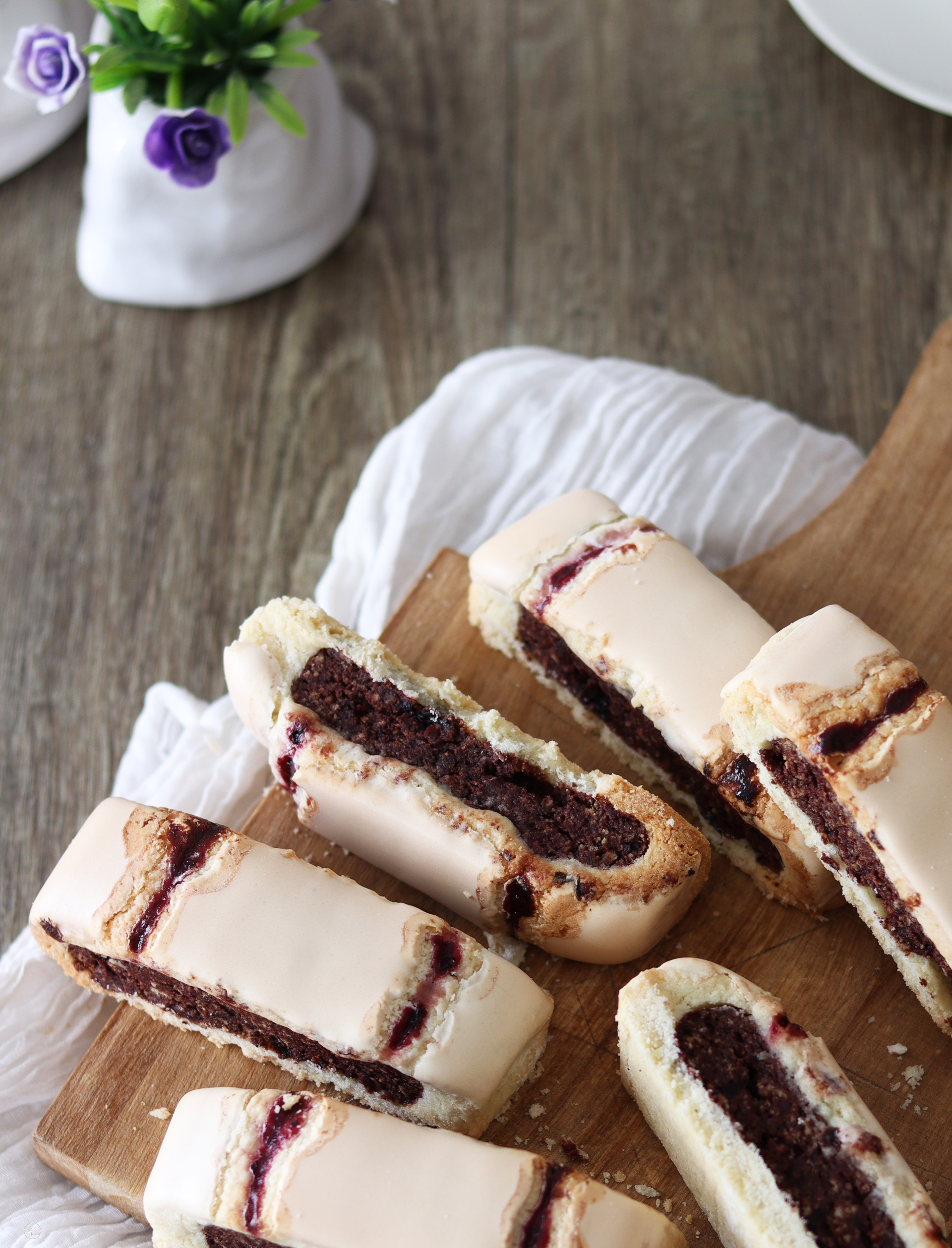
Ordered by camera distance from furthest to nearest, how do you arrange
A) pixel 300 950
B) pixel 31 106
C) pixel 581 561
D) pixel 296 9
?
pixel 31 106, pixel 296 9, pixel 581 561, pixel 300 950

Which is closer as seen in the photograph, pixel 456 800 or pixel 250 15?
pixel 456 800

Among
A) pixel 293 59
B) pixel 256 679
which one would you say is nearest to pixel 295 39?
pixel 293 59

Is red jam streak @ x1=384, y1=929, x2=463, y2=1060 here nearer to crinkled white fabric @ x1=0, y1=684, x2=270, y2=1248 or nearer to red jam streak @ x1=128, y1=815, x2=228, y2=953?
red jam streak @ x1=128, y1=815, x2=228, y2=953

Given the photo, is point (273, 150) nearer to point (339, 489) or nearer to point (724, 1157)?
point (339, 489)

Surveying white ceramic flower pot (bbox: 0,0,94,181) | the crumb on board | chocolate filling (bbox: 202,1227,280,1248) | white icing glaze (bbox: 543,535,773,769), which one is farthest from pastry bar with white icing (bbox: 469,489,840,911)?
white ceramic flower pot (bbox: 0,0,94,181)

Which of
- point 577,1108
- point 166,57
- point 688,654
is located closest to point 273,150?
point 166,57

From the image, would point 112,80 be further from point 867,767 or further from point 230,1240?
point 230,1240
